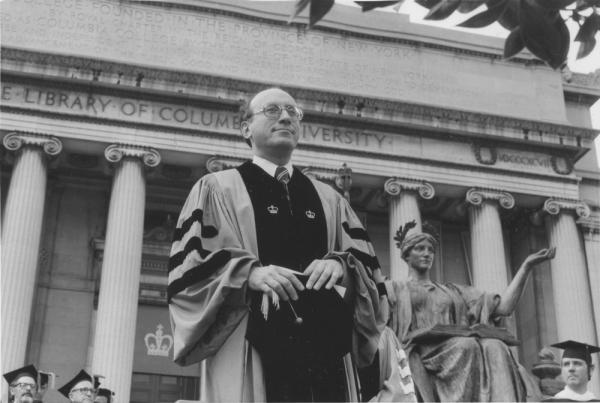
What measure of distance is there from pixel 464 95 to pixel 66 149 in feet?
41.1

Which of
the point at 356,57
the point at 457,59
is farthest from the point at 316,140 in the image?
the point at 457,59

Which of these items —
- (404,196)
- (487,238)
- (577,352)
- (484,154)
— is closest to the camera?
(577,352)

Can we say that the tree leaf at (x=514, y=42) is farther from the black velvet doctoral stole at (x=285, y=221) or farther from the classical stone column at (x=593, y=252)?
the classical stone column at (x=593, y=252)

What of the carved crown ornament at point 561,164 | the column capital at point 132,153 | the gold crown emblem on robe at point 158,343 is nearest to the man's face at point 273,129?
the column capital at point 132,153

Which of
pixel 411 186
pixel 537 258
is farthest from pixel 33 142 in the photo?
pixel 537 258

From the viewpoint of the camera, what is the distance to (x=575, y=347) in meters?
9.19

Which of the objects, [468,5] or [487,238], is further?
[487,238]

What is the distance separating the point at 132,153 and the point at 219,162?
7.79 feet

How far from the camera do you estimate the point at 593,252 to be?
29.0 meters

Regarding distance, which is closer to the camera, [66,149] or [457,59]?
[66,149]

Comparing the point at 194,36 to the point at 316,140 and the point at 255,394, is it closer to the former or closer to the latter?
the point at 316,140

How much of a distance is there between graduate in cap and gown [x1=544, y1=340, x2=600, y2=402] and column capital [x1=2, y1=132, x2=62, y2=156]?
61.6ft

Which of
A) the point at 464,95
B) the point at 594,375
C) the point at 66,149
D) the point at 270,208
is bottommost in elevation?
the point at 270,208

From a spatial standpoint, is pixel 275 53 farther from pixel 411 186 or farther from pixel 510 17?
pixel 510 17
